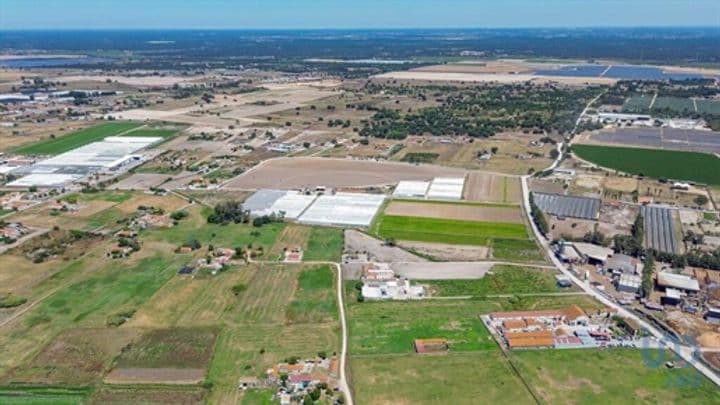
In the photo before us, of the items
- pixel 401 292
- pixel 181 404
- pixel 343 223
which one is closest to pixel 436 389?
pixel 401 292

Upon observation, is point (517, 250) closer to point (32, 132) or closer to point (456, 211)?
point (456, 211)

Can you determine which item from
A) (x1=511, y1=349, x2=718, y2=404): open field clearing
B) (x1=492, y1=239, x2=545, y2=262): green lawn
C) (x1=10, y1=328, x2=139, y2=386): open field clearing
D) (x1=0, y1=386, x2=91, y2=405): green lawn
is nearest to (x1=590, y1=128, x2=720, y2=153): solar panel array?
(x1=492, y1=239, x2=545, y2=262): green lawn

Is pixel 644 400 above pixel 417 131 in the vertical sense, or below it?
below

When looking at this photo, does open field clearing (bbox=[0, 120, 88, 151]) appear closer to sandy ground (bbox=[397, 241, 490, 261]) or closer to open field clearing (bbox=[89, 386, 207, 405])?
sandy ground (bbox=[397, 241, 490, 261])

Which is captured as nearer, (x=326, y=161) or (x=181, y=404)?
(x=181, y=404)

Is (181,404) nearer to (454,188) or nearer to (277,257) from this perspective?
(277,257)

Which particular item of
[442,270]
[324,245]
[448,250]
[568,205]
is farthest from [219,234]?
[568,205]
